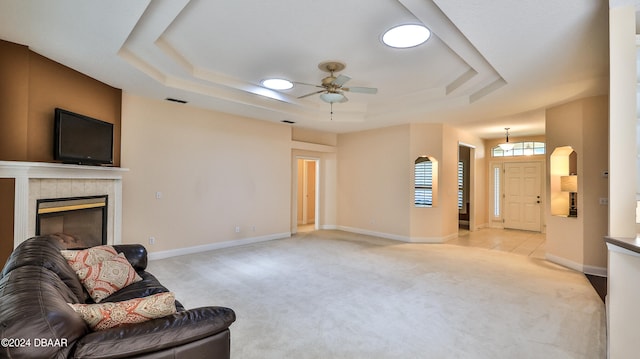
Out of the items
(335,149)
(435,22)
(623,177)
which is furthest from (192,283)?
(335,149)

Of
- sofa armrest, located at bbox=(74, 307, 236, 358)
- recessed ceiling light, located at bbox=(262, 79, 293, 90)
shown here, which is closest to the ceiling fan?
recessed ceiling light, located at bbox=(262, 79, 293, 90)

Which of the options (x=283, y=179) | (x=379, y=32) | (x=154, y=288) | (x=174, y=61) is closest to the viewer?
(x=154, y=288)

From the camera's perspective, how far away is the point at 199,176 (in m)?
5.57

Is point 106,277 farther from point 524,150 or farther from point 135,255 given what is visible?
point 524,150

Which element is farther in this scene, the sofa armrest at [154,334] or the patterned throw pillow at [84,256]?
the patterned throw pillow at [84,256]

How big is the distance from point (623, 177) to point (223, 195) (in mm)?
5522

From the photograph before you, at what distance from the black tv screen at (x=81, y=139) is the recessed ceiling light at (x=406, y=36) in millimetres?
3734

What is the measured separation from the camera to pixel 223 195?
590 cm

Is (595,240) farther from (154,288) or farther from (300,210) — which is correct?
(300,210)

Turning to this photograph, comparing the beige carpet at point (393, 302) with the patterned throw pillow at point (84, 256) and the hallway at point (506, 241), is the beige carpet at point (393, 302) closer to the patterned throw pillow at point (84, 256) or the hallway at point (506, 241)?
the hallway at point (506, 241)

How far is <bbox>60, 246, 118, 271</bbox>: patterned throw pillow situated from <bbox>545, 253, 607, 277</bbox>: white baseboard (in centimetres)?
609

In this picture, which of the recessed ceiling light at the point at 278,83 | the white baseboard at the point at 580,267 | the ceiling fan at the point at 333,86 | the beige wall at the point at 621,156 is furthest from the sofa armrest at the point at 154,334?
the white baseboard at the point at 580,267

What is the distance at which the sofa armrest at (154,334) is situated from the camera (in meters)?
1.18

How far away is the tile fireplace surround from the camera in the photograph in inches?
121
